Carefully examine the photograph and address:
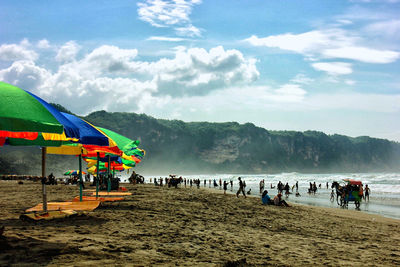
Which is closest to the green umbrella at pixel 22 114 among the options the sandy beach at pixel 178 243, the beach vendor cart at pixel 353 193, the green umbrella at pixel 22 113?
the green umbrella at pixel 22 113

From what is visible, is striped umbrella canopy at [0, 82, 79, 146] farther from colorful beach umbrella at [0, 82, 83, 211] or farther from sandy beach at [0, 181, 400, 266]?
sandy beach at [0, 181, 400, 266]

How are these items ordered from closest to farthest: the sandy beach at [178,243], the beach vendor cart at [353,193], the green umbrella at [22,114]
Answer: the green umbrella at [22,114] < the sandy beach at [178,243] < the beach vendor cart at [353,193]

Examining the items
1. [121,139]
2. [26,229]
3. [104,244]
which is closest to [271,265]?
[104,244]

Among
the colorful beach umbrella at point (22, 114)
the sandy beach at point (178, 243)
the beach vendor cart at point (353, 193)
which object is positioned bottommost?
the beach vendor cart at point (353, 193)

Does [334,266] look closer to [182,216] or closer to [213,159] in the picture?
[182,216]

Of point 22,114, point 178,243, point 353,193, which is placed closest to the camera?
point 22,114

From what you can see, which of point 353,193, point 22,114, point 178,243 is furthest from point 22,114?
point 353,193

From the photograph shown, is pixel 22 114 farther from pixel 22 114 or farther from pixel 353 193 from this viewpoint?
pixel 353 193

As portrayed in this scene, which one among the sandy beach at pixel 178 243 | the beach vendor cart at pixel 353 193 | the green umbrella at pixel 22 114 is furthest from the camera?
the beach vendor cart at pixel 353 193

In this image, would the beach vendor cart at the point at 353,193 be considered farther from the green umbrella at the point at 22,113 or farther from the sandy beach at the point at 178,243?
the green umbrella at the point at 22,113

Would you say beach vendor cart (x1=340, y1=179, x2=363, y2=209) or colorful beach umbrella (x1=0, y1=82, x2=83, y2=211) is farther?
beach vendor cart (x1=340, y1=179, x2=363, y2=209)

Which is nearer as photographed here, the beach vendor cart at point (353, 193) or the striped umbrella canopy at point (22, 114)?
the striped umbrella canopy at point (22, 114)

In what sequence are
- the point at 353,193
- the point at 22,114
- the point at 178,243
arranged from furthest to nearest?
the point at 353,193, the point at 178,243, the point at 22,114

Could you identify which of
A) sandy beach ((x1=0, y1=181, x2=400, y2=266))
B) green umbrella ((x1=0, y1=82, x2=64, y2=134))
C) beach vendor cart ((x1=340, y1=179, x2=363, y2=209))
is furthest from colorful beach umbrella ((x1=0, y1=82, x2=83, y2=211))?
beach vendor cart ((x1=340, y1=179, x2=363, y2=209))
